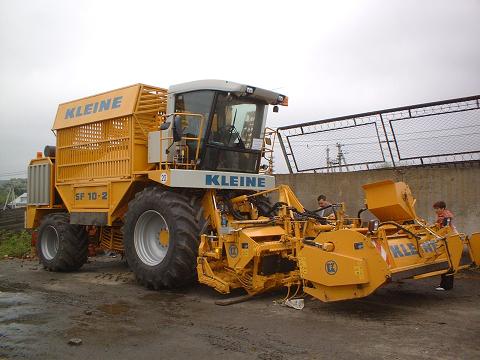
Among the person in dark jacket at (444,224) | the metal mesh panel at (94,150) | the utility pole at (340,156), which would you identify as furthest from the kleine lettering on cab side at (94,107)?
the person in dark jacket at (444,224)

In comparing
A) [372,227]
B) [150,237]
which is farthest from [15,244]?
[372,227]

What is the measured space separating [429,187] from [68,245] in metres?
7.15

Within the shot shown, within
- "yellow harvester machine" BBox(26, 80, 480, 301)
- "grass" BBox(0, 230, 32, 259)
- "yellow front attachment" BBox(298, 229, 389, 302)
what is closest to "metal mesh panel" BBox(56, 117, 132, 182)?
"yellow harvester machine" BBox(26, 80, 480, 301)

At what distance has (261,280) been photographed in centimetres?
640

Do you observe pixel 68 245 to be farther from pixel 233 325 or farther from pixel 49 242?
pixel 233 325

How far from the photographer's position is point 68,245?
9.52 metres

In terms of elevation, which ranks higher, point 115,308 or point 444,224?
point 444,224

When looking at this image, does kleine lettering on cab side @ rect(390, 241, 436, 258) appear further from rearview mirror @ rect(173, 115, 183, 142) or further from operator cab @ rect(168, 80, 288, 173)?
rearview mirror @ rect(173, 115, 183, 142)

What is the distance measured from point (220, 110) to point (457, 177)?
4.80m

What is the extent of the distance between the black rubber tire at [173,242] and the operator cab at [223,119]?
33.5 inches

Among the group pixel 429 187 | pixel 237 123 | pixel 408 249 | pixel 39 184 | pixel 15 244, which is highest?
pixel 237 123

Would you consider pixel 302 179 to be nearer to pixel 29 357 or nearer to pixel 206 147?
pixel 206 147

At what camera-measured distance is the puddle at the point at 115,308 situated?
6.03 metres

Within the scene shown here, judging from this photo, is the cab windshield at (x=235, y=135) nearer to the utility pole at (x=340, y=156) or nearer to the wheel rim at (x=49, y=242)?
the utility pole at (x=340, y=156)
